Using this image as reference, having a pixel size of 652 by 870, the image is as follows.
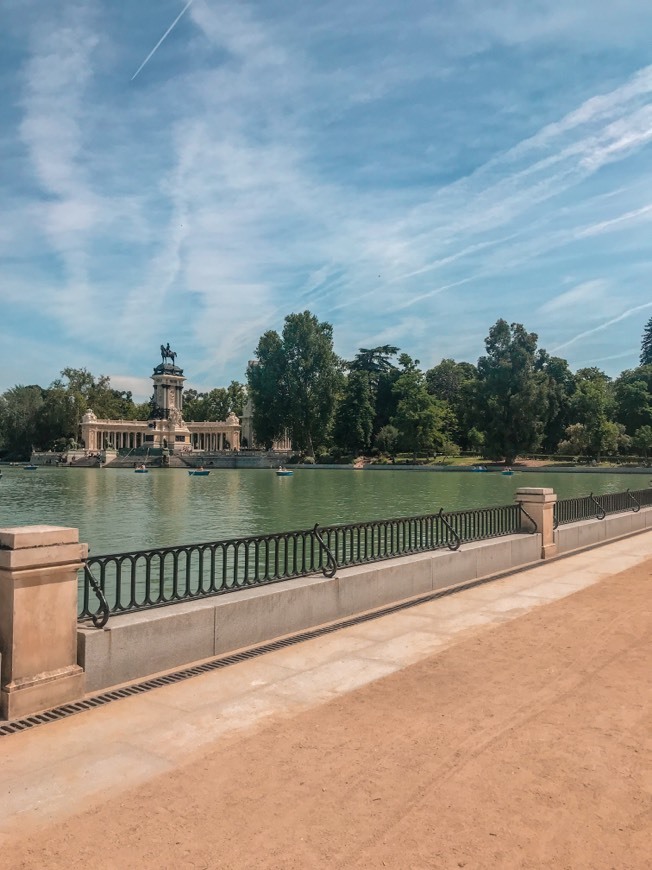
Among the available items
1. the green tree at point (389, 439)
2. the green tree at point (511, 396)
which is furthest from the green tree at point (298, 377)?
the green tree at point (511, 396)

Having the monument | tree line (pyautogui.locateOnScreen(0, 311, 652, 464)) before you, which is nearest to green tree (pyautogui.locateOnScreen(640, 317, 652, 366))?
tree line (pyautogui.locateOnScreen(0, 311, 652, 464))

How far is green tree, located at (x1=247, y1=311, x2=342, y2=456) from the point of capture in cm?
10244

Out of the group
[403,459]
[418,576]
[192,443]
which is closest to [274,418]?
[403,459]

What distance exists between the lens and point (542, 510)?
14602 millimetres

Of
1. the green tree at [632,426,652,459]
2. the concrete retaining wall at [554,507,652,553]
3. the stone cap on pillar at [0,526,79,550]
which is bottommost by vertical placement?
the concrete retaining wall at [554,507,652,553]

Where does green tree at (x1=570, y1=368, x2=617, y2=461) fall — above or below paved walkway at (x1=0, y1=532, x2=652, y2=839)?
above

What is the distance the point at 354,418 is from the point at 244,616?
3922 inches

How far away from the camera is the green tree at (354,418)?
10725cm

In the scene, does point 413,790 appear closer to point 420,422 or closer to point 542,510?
point 542,510

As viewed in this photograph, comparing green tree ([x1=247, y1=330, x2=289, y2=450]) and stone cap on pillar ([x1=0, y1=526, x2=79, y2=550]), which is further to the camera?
green tree ([x1=247, y1=330, x2=289, y2=450])

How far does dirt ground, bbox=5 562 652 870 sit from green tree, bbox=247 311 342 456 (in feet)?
315

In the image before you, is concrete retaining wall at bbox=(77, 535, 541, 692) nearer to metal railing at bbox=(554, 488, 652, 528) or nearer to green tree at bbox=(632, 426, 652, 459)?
metal railing at bbox=(554, 488, 652, 528)

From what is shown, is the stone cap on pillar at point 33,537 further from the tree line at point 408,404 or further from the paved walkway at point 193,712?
the tree line at point 408,404

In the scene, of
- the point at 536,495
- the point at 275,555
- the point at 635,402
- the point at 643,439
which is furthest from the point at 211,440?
the point at 275,555
